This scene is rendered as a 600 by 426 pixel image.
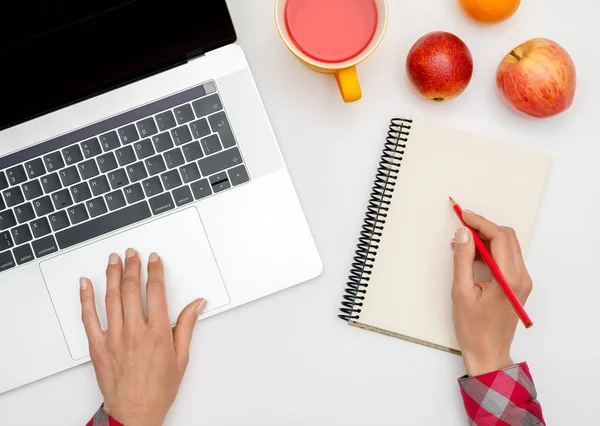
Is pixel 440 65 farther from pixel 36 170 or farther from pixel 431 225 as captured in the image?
pixel 36 170

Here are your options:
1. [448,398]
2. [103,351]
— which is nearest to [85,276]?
[103,351]

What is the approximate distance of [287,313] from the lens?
2.65 ft

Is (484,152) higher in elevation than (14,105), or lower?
lower

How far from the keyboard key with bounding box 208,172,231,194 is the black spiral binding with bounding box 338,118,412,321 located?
20cm

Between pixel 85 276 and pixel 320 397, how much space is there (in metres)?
0.37

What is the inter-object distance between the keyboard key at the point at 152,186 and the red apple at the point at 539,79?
1.58 feet

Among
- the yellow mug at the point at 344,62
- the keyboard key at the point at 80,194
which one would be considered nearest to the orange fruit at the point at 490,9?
the yellow mug at the point at 344,62

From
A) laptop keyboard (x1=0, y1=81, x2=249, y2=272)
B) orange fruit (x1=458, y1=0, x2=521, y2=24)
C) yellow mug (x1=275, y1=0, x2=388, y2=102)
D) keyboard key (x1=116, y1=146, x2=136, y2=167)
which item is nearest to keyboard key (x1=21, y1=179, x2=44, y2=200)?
laptop keyboard (x1=0, y1=81, x2=249, y2=272)

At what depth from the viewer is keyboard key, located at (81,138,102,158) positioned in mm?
765

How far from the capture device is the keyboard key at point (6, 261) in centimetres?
77

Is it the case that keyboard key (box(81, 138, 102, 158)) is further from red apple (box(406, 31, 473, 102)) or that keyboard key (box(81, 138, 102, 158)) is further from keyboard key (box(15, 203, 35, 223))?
red apple (box(406, 31, 473, 102))

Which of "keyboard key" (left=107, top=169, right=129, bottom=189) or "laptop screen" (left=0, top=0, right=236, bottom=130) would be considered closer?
"laptop screen" (left=0, top=0, right=236, bottom=130)

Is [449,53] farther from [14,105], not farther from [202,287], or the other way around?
[14,105]

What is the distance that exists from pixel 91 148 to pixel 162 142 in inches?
3.7
